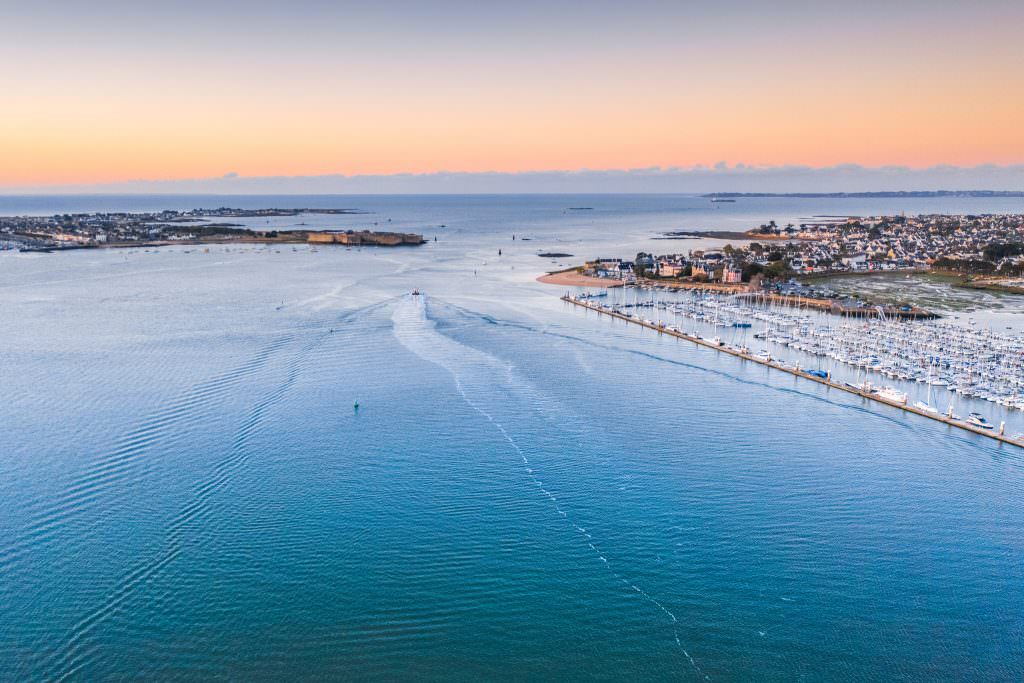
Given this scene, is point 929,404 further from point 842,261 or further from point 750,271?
point 842,261

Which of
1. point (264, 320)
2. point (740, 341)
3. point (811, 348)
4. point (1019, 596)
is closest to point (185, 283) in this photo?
point (264, 320)

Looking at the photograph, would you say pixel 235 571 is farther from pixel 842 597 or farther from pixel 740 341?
pixel 740 341

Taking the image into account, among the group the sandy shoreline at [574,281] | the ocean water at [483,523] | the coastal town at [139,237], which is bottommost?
the ocean water at [483,523]

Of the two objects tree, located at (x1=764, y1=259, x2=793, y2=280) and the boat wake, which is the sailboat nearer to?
the boat wake

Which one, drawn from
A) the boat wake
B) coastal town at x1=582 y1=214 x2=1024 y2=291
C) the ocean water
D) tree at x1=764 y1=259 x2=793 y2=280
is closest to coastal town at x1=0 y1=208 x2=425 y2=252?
coastal town at x1=582 y1=214 x2=1024 y2=291

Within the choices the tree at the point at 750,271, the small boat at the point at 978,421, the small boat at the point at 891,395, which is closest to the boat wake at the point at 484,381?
the small boat at the point at 891,395

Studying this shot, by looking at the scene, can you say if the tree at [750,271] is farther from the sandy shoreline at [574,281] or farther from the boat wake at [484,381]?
the boat wake at [484,381]
